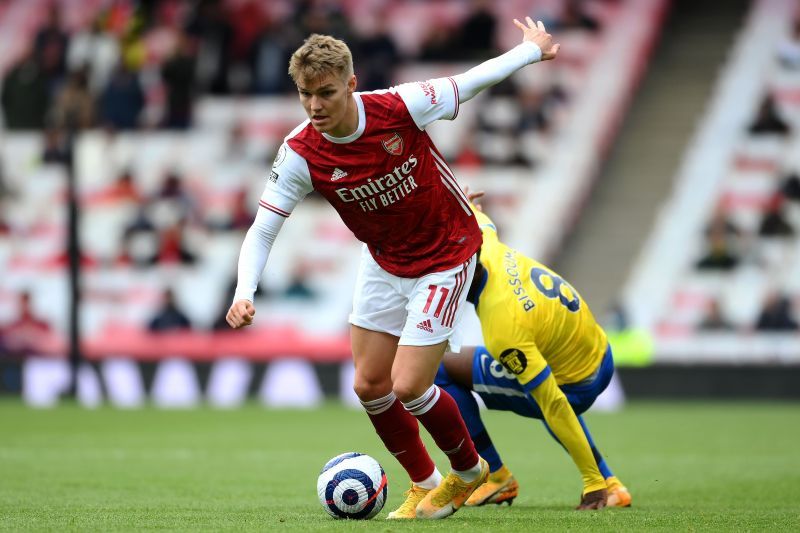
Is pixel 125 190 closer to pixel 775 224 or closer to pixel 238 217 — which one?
pixel 238 217

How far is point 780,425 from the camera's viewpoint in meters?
13.4

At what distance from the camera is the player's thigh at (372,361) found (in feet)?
21.6

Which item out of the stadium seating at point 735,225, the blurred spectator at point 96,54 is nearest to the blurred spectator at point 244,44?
the blurred spectator at point 96,54

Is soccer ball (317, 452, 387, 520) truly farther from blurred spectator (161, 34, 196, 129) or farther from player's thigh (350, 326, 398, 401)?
blurred spectator (161, 34, 196, 129)

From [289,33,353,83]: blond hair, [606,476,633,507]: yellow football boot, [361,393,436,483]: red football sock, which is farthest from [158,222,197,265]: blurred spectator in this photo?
[289,33,353,83]: blond hair

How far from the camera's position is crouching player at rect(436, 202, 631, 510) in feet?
23.0

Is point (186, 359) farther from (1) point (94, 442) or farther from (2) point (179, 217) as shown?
(1) point (94, 442)

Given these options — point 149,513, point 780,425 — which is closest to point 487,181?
point 780,425

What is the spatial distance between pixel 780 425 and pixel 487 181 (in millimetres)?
7453

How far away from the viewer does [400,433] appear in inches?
265

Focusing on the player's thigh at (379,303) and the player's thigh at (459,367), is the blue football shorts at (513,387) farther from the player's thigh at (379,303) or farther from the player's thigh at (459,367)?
the player's thigh at (379,303)

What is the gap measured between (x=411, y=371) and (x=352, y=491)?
0.63 meters

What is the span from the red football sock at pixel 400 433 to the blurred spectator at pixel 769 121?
13983 mm

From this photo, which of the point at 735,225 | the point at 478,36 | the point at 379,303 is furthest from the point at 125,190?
the point at 379,303
